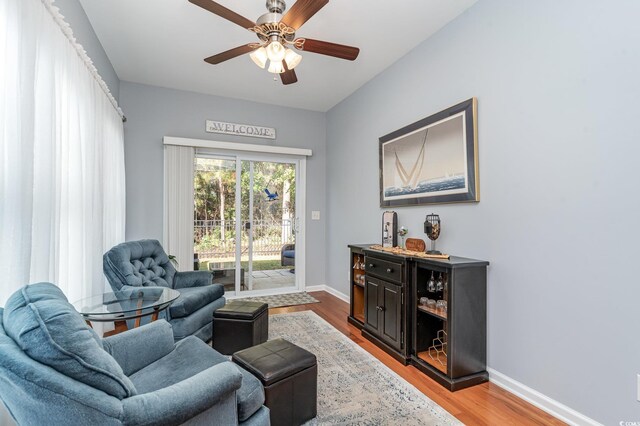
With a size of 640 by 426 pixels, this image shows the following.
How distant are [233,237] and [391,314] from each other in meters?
2.79

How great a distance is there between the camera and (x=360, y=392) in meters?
2.15

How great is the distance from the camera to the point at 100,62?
10.5 feet

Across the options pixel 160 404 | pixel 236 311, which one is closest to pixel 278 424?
pixel 160 404

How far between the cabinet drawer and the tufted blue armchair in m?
1.57

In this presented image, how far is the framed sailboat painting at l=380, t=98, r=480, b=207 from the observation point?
252cm

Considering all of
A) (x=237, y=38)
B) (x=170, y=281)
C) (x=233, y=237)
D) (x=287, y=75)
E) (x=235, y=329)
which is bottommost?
(x=235, y=329)

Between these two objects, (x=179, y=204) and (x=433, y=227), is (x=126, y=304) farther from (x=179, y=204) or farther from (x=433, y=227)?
(x=433, y=227)

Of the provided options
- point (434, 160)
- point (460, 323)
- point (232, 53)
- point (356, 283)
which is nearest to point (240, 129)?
point (232, 53)

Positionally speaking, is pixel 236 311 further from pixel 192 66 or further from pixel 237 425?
pixel 192 66

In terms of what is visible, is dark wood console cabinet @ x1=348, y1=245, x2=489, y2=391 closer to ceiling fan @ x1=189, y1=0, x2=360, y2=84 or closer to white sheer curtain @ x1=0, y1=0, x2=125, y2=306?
ceiling fan @ x1=189, y1=0, x2=360, y2=84

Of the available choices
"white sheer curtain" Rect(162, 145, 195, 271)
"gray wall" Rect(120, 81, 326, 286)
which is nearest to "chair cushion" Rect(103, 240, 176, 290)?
"white sheer curtain" Rect(162, 145, 195, 271)

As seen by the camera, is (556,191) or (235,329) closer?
(556,191)

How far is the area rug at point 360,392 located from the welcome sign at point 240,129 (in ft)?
9.86

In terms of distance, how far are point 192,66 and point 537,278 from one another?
4.02 metres
